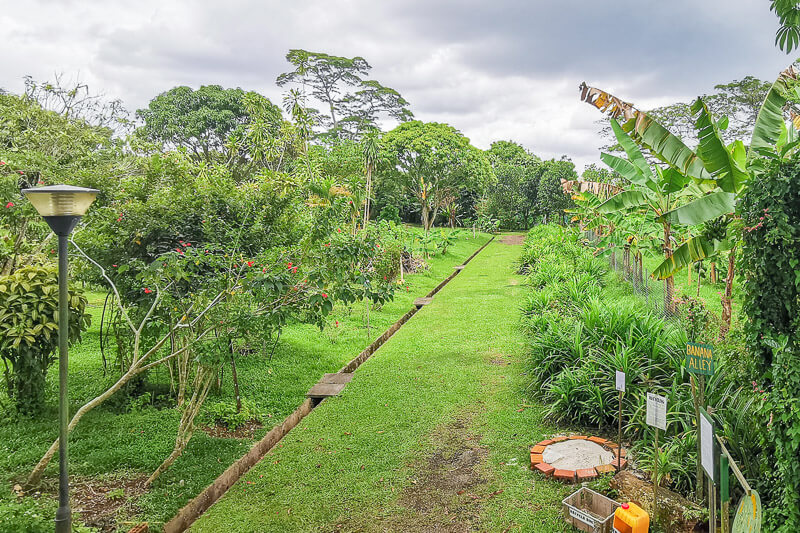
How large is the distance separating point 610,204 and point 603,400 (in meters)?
3.05

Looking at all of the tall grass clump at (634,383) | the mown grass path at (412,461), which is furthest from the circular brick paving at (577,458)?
the tall grass clump at (634,383)

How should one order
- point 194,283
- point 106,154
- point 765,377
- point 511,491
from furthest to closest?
point 106,154
point 194,283
point 511,491
point 765,377

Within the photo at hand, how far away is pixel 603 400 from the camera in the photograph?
5.64 m

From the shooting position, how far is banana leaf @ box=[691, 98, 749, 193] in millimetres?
4301

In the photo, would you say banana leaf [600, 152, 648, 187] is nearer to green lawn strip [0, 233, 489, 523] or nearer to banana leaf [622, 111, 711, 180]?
banana leaf [622, 111, 711, 180]

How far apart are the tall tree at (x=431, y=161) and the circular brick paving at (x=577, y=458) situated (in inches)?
936

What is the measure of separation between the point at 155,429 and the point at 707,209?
21.3 feet

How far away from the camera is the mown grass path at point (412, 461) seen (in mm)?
4207

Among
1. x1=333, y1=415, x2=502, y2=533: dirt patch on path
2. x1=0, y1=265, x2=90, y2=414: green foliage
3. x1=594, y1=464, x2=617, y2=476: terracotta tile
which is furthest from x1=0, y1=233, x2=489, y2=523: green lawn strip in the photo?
x1=594, y1=464, x2=617, y2=476: terracotta tile

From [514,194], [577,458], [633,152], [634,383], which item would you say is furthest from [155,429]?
[514,194]

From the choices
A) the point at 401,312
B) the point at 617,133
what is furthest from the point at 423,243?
the point at 617,133

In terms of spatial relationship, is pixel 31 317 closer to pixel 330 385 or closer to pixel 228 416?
pixel 228 416

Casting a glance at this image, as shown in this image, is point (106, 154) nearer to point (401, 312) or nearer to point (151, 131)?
point (401, 312)

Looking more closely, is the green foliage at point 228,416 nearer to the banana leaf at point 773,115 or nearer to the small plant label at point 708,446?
the small plant label at point 708,446
